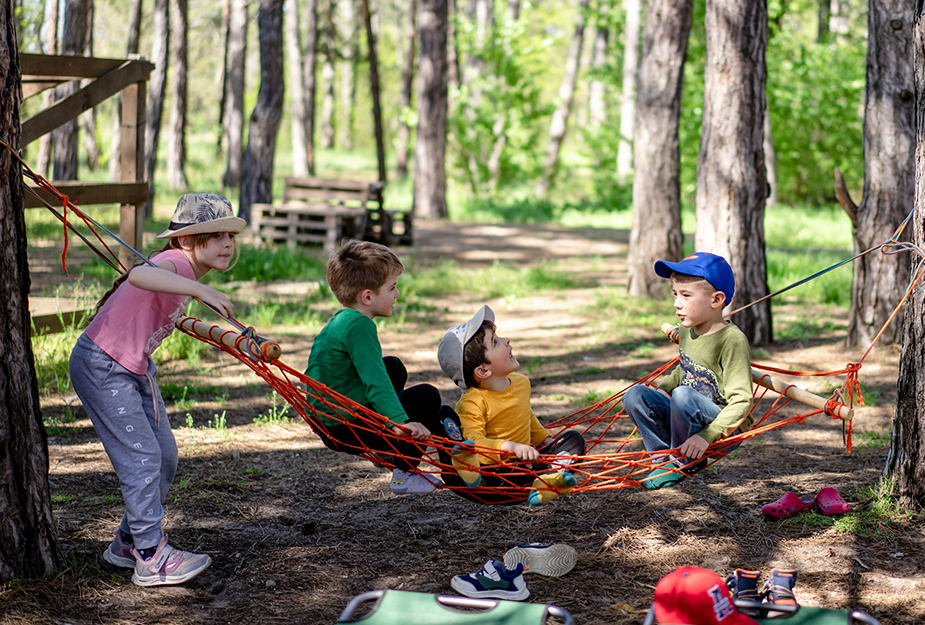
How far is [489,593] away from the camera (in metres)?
2.76

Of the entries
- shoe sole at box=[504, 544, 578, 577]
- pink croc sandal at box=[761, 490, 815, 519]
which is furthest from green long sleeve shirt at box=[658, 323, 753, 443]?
shoe sole at box=[504, 544, 578, 577]

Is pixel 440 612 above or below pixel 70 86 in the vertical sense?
below

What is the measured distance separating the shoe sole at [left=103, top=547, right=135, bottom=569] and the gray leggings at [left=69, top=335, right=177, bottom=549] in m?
0.12

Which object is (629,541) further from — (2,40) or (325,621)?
(2,40)

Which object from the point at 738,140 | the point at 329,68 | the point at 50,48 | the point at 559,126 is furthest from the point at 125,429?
the point at 329,68

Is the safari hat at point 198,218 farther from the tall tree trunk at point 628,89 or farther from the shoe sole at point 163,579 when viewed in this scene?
the tall tree trunk at point 628,89

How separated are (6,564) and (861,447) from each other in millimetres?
3865

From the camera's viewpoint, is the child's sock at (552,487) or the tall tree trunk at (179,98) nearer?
the child's sock at (552,487)

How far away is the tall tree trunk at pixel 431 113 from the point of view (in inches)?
581

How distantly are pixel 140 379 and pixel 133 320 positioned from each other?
0.21 meters

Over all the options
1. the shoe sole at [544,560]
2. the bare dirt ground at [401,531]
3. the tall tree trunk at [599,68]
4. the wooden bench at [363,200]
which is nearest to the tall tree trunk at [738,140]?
the bare dirt ground at [401,531]

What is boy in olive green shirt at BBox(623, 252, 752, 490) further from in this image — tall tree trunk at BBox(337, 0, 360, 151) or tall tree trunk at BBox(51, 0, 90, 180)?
tall tree trunk at BBox(337, 0, 360, 151)

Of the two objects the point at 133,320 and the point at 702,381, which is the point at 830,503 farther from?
the point at 133,320

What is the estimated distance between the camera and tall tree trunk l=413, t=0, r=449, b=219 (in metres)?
14.8
